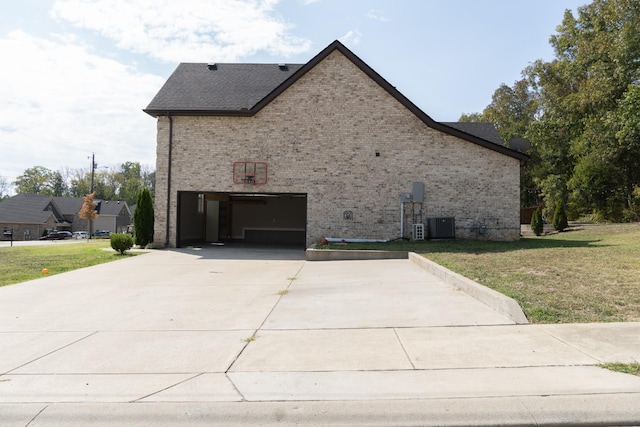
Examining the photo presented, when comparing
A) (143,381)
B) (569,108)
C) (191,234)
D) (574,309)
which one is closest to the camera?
(143,381)

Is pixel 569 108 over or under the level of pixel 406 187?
over

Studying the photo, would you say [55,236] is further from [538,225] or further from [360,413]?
[360,413]

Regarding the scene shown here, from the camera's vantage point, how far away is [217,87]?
67.8ft

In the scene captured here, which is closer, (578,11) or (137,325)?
(137,325)

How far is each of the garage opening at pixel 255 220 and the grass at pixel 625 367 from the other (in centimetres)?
2053

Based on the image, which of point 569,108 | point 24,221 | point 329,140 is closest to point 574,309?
point 329,140

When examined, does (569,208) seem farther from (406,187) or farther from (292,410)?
(292,410)

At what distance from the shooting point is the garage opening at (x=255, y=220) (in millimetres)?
24766

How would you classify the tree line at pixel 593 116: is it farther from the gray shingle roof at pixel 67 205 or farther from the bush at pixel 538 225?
the gray shingle roof at pixel 67 205

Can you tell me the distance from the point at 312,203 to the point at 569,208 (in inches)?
1097

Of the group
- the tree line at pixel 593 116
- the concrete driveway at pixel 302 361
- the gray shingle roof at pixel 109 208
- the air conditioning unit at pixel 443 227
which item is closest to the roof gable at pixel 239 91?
the air conditioning unit at pixel 443 227

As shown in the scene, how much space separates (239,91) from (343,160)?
6558 millimetres

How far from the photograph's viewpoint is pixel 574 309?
19.8 feet

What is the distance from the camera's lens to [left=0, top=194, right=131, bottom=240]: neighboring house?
181 ft
